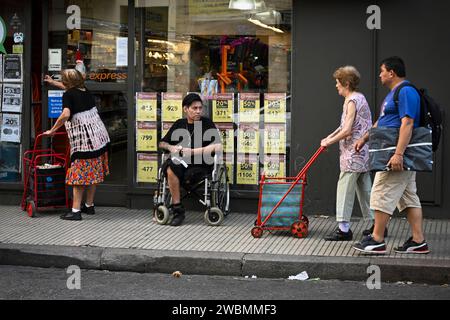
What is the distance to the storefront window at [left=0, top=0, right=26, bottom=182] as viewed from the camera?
10562mm

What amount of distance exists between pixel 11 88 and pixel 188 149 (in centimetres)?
285

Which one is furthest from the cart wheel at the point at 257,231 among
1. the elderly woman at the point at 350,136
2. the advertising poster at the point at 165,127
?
the advertising poster at the point at 165,127

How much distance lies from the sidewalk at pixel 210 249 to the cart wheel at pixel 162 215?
0.13m

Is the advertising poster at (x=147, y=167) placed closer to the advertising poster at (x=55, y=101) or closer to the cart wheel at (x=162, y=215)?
the cart wheel at (x=162, y=215)

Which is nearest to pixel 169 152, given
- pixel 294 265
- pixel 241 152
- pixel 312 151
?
pixel 241 152

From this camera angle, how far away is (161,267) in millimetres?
7832

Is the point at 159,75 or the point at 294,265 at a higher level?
the point at 159,75

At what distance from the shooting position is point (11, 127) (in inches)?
421

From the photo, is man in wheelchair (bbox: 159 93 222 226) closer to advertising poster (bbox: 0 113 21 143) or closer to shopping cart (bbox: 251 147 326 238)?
shopping cart (bbox: 251 147 326 238)

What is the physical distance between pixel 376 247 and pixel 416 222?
0.47m

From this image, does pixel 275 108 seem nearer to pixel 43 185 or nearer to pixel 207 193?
pixel 207 193

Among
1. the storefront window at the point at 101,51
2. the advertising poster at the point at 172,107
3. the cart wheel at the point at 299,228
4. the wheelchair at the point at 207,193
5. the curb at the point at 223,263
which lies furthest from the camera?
the storefront window at the point at 101,51

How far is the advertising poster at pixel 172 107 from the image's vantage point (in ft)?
33.6
